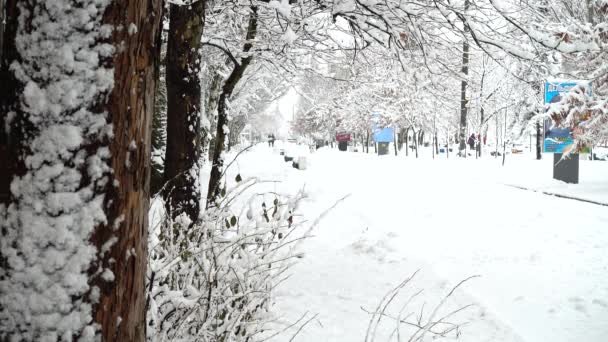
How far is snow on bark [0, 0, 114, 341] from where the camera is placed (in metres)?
1.09

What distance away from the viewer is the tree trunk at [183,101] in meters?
4.23

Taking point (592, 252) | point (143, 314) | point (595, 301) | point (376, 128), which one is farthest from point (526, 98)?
point (143, 314)

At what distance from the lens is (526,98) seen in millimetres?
24578

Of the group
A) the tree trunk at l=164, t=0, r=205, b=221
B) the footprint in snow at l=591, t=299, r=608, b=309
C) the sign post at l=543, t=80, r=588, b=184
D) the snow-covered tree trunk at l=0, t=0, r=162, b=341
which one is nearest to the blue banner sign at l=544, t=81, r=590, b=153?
the sign post at l=543, t=80, r=588, b=184

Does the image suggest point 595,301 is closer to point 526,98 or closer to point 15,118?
point 15,118

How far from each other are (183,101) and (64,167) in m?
3.33

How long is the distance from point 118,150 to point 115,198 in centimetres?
13

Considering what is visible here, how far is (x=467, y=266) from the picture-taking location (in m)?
4.99

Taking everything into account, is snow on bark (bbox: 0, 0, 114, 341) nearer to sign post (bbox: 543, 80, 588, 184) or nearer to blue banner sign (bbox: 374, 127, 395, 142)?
sign post (bbox: 543, 80, 588, 184)

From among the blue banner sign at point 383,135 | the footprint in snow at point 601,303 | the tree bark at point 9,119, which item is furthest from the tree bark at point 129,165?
the blue banner sign at point 383,135

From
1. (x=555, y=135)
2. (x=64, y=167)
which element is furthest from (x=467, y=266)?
(x=555, y=135)

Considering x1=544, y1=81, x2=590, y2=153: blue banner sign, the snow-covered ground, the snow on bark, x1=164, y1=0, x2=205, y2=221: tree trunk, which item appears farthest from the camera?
x1=544, y1=81, x2=590, y2=153: blue banner sign

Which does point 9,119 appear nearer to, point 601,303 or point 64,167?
point 64,167

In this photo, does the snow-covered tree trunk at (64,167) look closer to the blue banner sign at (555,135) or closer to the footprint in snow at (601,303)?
the footprint in snow at (601,303)
